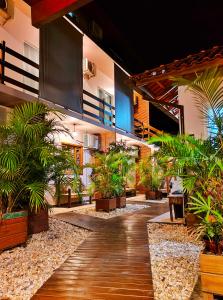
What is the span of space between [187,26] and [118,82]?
12.8ft

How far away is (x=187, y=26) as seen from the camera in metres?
9.49

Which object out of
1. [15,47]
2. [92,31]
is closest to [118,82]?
[92,31]

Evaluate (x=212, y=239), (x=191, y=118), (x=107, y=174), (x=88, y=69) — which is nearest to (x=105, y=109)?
(x=88, y=69)

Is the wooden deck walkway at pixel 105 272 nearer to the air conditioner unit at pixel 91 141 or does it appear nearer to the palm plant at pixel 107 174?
the palm plant at pixel 107 174

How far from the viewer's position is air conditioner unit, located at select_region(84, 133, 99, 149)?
11.4 metres

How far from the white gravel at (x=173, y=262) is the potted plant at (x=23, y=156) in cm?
189

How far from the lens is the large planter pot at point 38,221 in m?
4.84

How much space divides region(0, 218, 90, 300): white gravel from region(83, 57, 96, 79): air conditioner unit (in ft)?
24.7

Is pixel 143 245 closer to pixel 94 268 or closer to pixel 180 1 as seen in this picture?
pixel 94 268

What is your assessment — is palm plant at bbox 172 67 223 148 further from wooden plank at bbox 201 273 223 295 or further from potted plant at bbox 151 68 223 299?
wooden plank at bbox 201 273 223 295

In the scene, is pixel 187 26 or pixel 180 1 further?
pixel 187 26

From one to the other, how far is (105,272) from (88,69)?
9.39 metres

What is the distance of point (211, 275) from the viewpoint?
2.16m

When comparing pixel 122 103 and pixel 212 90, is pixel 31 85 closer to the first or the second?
pixel 122 103
